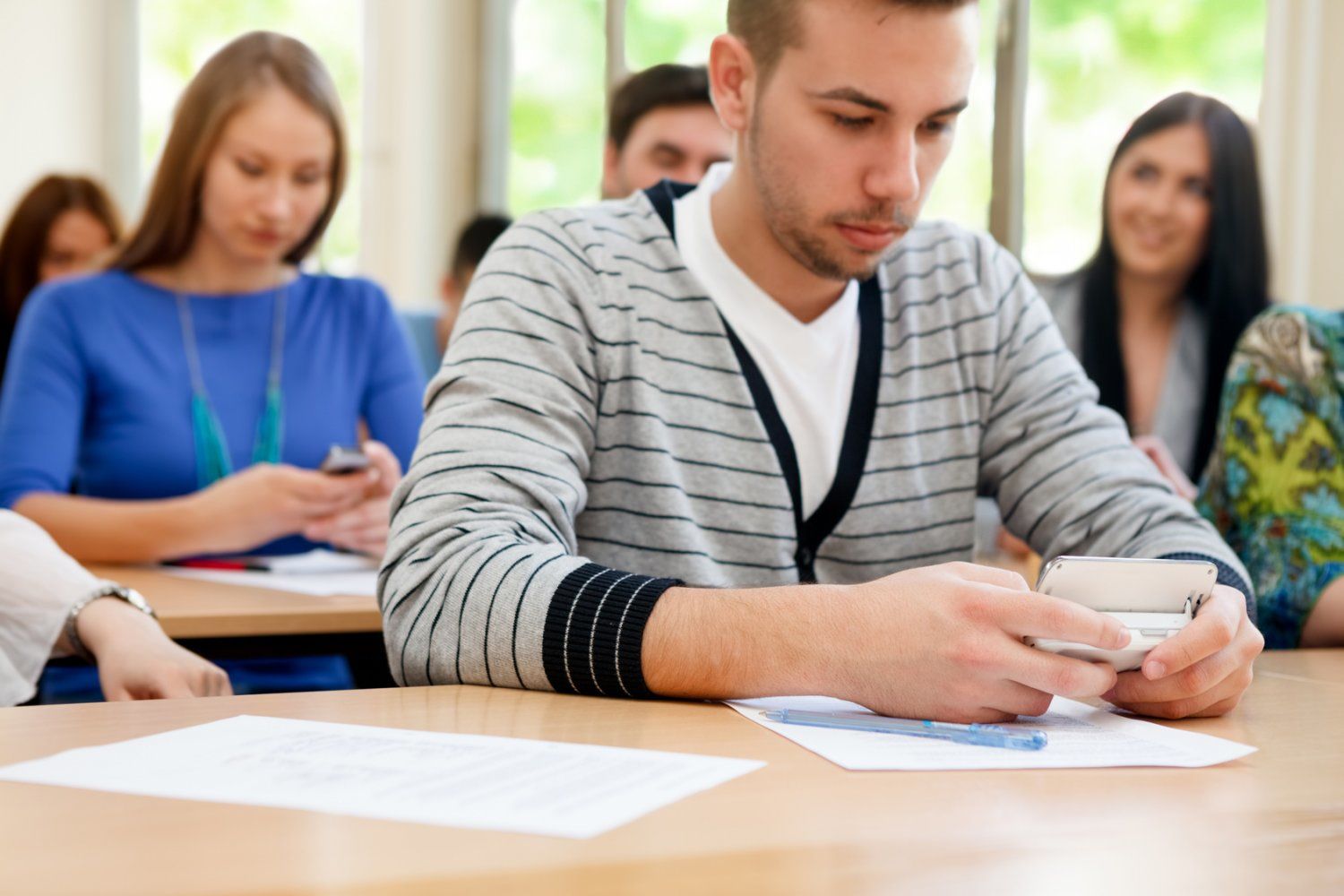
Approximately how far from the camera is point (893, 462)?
1.55 metres

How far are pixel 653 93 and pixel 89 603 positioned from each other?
1959mm

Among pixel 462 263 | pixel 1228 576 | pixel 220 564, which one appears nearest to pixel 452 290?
pixel 462 263

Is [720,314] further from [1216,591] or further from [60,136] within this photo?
[60,136]

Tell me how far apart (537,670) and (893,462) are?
23.4 inches

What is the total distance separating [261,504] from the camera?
2.08m

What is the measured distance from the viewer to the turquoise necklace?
7.86ft

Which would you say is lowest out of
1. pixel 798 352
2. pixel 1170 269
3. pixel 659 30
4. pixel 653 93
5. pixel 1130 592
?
pixel 1130 592

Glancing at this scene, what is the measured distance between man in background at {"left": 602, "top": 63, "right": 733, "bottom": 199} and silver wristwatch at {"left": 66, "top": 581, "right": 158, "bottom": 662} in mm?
1716

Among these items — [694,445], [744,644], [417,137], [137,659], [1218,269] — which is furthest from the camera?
[417,137]

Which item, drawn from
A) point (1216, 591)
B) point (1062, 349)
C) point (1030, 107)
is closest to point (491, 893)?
point (1216, 591)

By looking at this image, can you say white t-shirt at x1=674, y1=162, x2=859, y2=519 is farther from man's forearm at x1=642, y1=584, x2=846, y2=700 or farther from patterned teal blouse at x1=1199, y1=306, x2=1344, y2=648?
patterned teal blouse at x1=1199, y1=306, x2=1344, y2=648

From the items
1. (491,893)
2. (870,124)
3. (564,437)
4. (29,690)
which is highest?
(870,124)

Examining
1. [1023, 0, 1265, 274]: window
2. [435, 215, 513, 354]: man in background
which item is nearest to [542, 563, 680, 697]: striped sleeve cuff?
[435, 215, 513, 354]: man in background

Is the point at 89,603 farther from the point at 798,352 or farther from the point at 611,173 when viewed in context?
the point at 611,173
